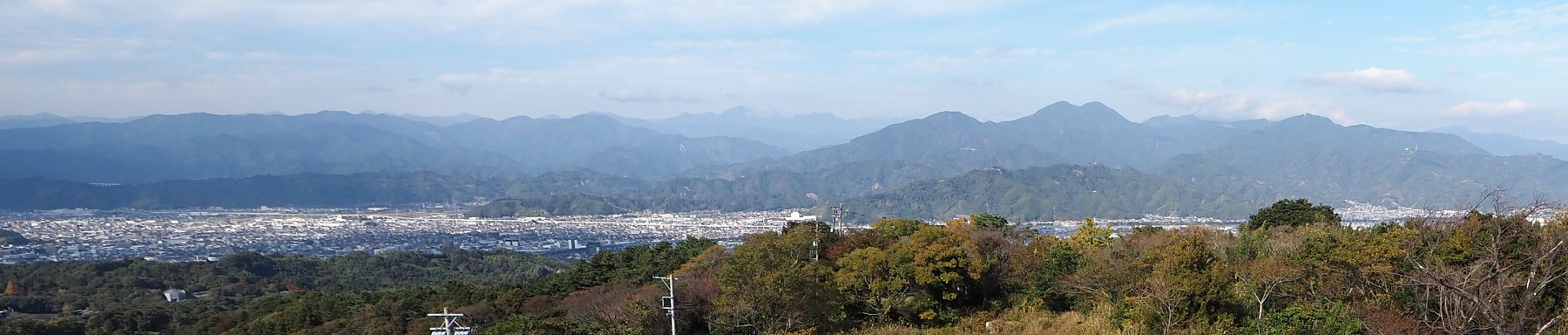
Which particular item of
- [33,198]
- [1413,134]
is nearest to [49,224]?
[33,198]

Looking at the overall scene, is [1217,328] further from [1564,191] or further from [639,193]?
[639,193]

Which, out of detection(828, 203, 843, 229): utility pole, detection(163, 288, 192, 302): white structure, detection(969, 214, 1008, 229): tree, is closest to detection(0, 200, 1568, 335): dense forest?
detection(969, 214, 1008, 229): tree

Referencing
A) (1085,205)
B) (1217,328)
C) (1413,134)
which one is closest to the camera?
(1217,328)

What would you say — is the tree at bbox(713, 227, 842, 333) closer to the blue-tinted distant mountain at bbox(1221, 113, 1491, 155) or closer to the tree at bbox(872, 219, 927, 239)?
the tree at bbox(872, 219, 927, 239)

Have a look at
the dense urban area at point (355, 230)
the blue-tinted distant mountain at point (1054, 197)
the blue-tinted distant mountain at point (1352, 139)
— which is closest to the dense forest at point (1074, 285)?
the dense urban area at point (355, 230)

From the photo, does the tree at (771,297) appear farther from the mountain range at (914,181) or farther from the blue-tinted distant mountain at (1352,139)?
the blue-tinted distant mountain at (1352,139)

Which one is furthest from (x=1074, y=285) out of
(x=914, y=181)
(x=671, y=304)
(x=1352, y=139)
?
(x=1352, y=139)
